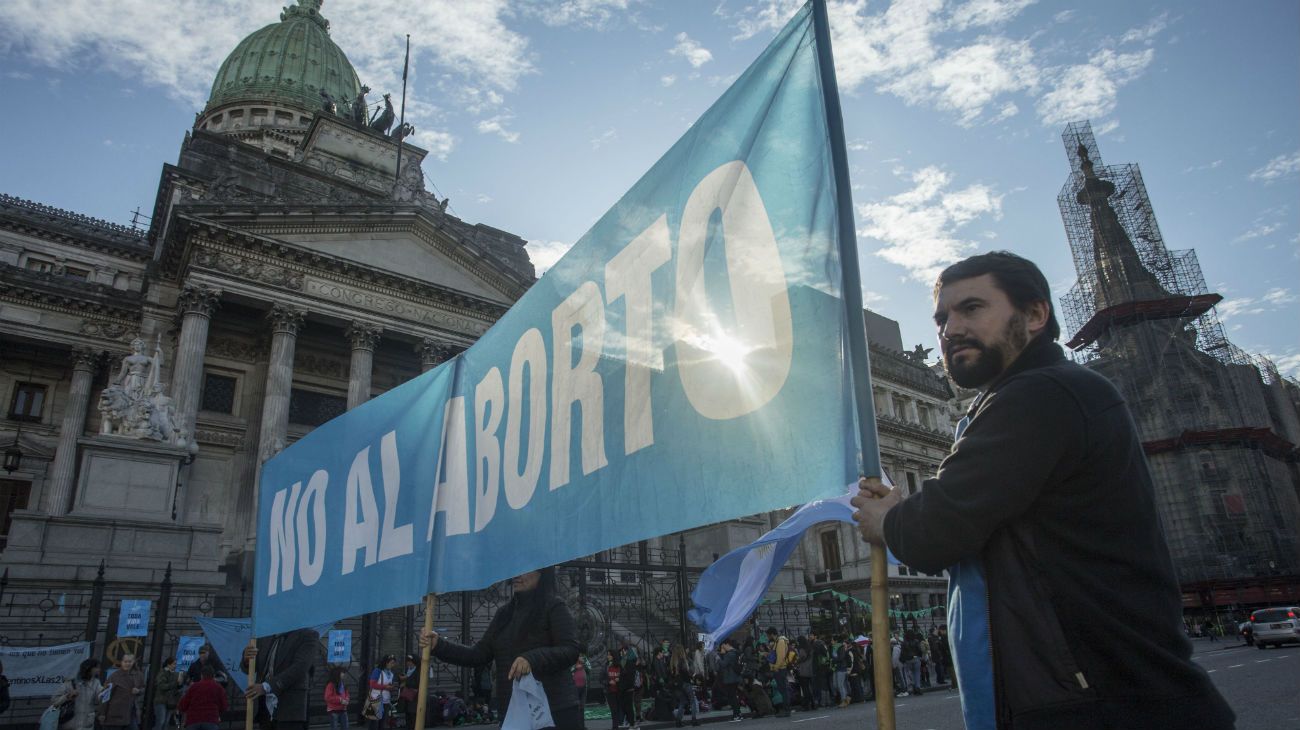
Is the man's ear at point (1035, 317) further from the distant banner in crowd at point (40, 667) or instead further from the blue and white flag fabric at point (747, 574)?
the distant banner in crowd at point (40, 667)

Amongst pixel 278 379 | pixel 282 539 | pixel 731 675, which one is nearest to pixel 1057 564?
pixel 282 539

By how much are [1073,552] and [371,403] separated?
4964mm

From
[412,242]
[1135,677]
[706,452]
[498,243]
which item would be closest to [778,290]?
[706,452]

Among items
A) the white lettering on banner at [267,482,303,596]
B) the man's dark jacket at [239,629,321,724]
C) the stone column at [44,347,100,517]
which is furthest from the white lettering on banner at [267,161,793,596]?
the stone column at [44,347,100,517]

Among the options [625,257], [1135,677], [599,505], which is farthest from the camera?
[625,257]

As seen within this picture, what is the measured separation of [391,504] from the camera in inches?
205

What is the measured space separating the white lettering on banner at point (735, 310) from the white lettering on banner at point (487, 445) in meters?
1.58

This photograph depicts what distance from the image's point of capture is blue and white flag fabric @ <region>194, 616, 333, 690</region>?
8.06 metres

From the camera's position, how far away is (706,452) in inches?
119

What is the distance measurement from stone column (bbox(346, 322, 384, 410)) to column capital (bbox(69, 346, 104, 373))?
9188mm

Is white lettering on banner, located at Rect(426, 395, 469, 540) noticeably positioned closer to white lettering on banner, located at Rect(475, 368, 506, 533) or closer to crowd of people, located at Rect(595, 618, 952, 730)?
white lettering on banner, located at Rect(475, 368, 506, 533)

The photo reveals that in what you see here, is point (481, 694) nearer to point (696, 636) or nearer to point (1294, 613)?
point (696, 636)

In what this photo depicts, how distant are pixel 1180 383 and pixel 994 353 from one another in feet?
177

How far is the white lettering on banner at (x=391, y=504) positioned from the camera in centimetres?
496
